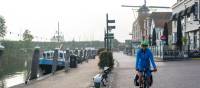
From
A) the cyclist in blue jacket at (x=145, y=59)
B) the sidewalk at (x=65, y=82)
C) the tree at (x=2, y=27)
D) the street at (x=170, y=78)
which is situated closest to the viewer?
the cyclist in blue jacket at (x=145, y=59)

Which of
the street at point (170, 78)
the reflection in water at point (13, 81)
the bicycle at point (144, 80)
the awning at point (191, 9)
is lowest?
the reflection in water at point (13, 81)

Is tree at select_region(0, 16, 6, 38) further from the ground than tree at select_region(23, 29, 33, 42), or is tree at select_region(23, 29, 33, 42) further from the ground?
tree at select_region(0, 16, 6, 38)

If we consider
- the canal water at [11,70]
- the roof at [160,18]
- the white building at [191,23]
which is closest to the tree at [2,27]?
the canal water at [11,70]

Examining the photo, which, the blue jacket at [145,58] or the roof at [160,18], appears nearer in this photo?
the blue jacket at [145,58]

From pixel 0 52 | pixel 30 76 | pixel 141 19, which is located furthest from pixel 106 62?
pixel 141 19

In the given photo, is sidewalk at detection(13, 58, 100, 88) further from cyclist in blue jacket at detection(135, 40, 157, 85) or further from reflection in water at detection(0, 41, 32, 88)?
cyclist in blue jacket at detection(135, 40, 157, 85)

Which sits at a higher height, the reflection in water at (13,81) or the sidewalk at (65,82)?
the sidewalk at (65,82)

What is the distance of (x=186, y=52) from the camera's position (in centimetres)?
4794

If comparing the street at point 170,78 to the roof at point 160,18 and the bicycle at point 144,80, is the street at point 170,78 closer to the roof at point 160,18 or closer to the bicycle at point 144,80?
the bicycle at point 144,80

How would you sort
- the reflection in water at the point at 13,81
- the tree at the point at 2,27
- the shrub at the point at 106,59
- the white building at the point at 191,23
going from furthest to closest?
the tree at the point at 2,27 < the white building at the point at 191,23 < the shrub at the point at 106,59 < the reflection in water at the point at 13,81

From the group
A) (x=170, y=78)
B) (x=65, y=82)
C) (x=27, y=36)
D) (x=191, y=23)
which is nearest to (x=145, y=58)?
(x=170, y=78)

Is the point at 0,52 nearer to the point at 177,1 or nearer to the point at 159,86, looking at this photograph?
the point at 159,86

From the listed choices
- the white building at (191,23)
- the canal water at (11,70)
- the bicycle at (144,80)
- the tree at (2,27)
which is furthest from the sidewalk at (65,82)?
the tree at (2,27)

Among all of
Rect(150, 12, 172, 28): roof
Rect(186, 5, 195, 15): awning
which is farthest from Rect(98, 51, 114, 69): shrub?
Rect(150, 12, 172, 28): roof
